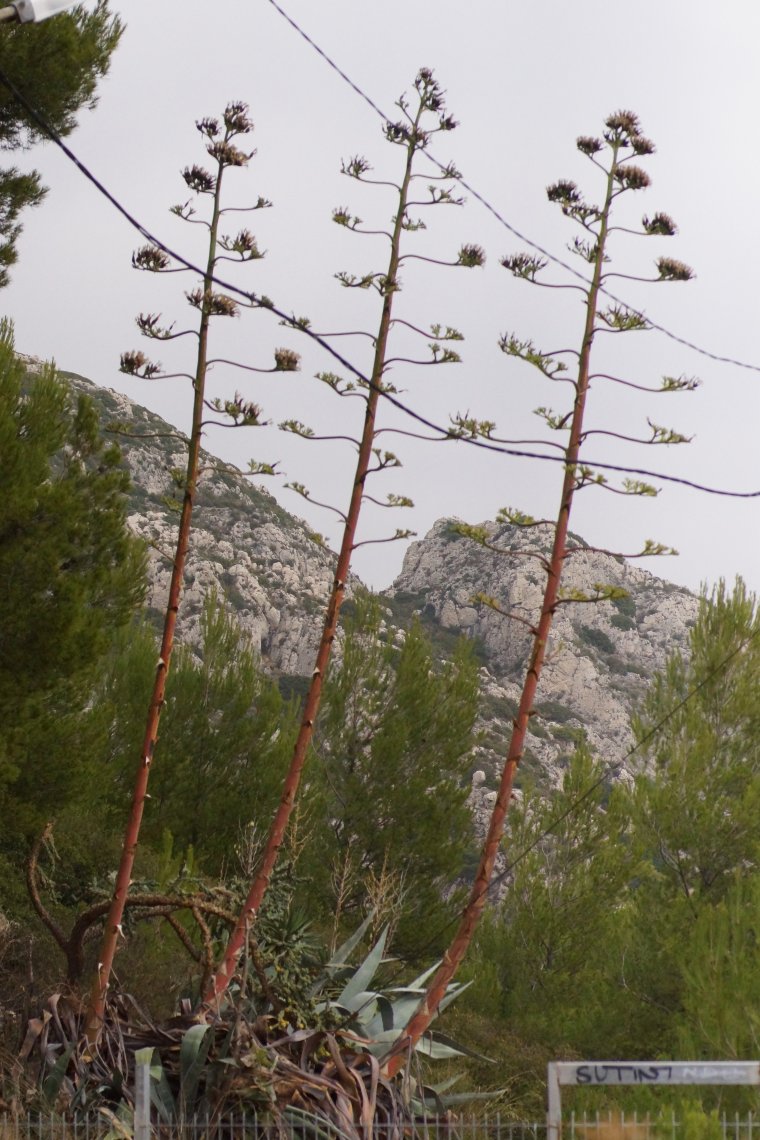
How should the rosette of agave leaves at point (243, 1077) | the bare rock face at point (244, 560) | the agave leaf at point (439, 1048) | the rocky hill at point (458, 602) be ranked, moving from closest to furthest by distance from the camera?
the rosette of agave leaves at point (243, 1077)
the agave leaf at point (439, 1048)
the bare rock face at point (244, 560)
the rocky hill at point (458, 602)

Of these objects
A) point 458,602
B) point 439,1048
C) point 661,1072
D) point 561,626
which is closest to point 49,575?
point 439,1048

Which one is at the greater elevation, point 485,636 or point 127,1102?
point 485,636

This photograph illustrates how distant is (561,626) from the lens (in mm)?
51312

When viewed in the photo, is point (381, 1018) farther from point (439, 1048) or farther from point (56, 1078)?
point (56, 1078)

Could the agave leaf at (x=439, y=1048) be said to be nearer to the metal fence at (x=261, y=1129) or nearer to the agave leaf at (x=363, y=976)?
the agave leaf at (x=363, y=976)

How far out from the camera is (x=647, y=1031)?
54.4 ft

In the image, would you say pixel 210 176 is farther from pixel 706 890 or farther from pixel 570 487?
pixel 706 890

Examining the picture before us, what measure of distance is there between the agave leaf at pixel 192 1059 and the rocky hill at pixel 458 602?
30.1 metres

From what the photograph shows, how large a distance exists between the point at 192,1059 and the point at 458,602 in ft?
147

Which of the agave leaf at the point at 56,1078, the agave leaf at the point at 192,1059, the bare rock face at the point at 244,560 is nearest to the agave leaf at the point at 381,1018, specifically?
the agave leaf at the point at 192,1059

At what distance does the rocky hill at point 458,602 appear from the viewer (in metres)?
42.4

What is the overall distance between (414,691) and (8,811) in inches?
402

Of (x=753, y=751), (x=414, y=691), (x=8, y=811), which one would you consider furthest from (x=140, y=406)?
(x=8, y=811)

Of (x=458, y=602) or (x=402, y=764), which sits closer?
(x=402, y=764)
